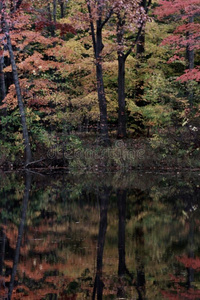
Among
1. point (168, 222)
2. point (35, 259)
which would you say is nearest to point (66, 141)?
point (168, 222)

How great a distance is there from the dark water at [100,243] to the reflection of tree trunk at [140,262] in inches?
0.4

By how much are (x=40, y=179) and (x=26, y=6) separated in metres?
9.20

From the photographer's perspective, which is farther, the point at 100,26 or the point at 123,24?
the point at 123,24

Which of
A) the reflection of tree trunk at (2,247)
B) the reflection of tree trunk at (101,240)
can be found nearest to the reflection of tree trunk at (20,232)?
the reflection of tree trunk at (2,247)

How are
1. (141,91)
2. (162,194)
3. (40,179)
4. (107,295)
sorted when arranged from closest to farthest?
(107,295), (162,194), (40,179), (141,91)

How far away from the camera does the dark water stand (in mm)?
6090

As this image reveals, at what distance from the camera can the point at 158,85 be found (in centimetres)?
2495

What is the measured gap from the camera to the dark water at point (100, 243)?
609cm

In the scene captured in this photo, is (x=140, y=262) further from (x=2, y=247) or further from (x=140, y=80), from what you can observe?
(x=140, y=80)

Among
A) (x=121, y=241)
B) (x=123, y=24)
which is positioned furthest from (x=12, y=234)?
(x=123, y=24)

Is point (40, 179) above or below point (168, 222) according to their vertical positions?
below

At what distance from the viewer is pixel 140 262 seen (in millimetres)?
7148

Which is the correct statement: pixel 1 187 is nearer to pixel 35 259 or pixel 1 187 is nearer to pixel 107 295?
pixel 35 259

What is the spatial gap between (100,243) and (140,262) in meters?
1.39
